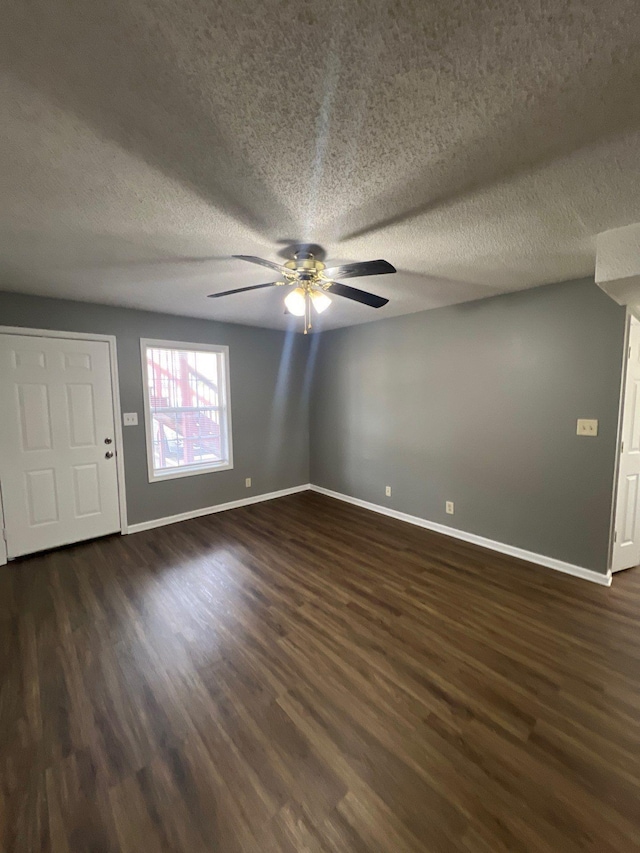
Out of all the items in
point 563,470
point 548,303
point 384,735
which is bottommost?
point 384,735

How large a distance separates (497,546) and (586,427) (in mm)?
1325

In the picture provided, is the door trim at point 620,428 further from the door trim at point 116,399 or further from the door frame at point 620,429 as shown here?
the door trim at point 116,399

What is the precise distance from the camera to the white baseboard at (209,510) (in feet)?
12.3

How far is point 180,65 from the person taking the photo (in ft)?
3.01

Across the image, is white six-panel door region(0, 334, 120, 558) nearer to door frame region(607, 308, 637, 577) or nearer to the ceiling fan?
the ceiling fan

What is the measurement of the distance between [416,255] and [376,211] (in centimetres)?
66

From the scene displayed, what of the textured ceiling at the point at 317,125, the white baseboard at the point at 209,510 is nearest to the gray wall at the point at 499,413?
the textured ceiling at the point at 317,125

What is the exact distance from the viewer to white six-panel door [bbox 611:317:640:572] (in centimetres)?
256

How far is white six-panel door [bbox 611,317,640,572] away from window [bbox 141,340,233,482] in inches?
155

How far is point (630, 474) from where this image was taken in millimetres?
2695

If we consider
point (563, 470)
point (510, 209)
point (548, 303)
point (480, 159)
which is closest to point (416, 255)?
point (510, 209)

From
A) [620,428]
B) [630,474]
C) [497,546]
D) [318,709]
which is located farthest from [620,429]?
[318,709]

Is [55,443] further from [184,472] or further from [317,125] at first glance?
[317,125]

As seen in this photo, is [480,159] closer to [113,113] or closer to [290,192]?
[290,192]
